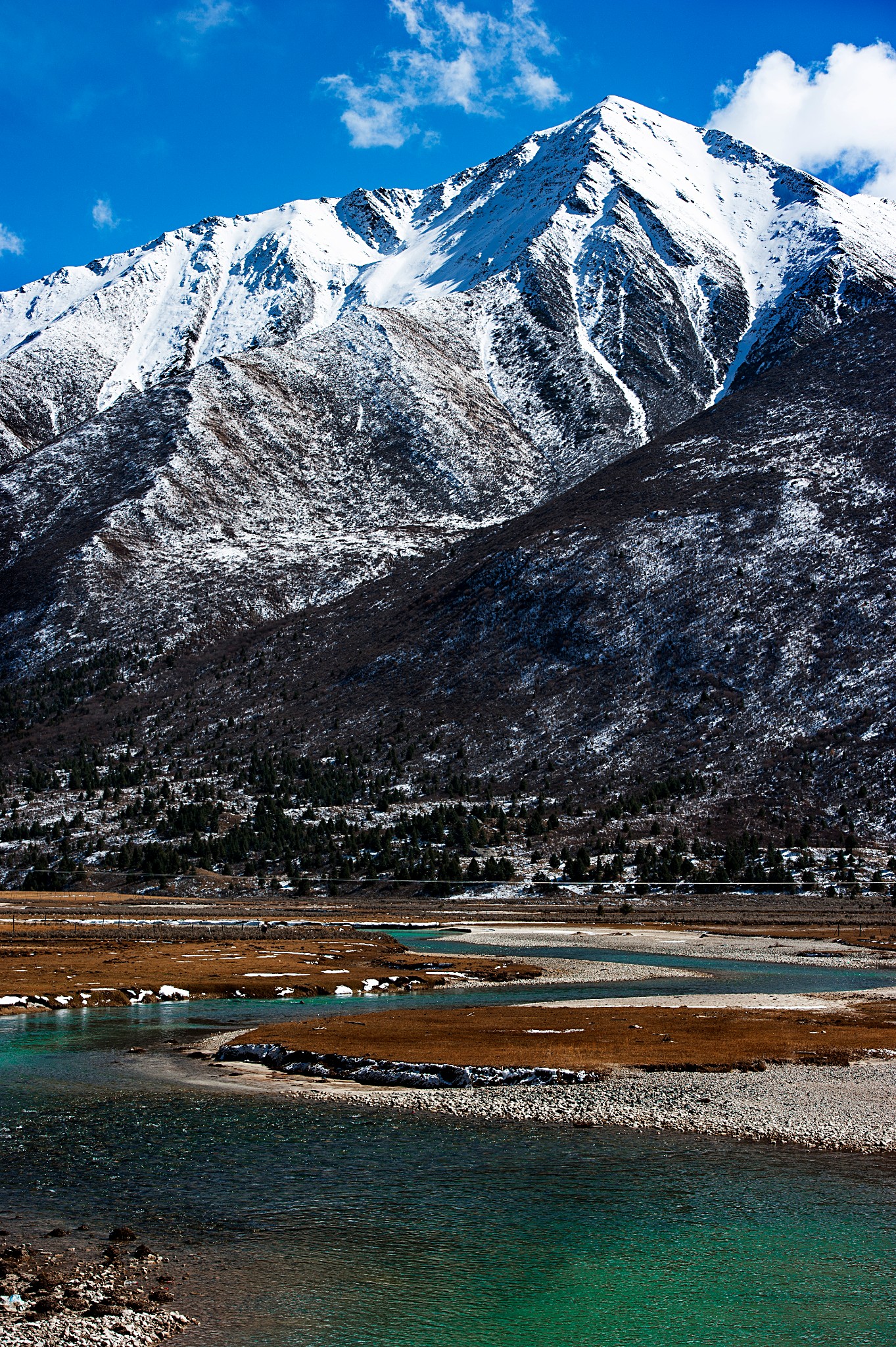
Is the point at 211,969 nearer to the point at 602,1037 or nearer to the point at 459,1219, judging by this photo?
the point at 602,1037

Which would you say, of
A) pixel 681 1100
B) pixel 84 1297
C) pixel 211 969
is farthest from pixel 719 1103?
pixel 211 969

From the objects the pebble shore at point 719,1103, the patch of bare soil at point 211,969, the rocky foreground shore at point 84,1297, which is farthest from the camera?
the patch of bare soil at point 211,969

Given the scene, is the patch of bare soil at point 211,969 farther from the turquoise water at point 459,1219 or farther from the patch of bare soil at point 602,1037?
the turquoise water at point 459,1219

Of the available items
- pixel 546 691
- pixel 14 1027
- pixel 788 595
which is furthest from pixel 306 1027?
pixel 788 595

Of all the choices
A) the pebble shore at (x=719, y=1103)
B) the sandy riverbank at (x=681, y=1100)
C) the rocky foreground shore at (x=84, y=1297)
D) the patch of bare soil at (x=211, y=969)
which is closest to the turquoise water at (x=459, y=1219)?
the rocky foreground shore at (x=84, y=1297)

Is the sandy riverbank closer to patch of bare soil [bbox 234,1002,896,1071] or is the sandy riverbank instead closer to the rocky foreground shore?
patch of bare soil [bbox 234,1002,896,1071]

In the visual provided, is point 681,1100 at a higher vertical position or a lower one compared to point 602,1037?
higher

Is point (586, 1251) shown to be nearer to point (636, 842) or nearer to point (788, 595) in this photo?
point (636, 842)
